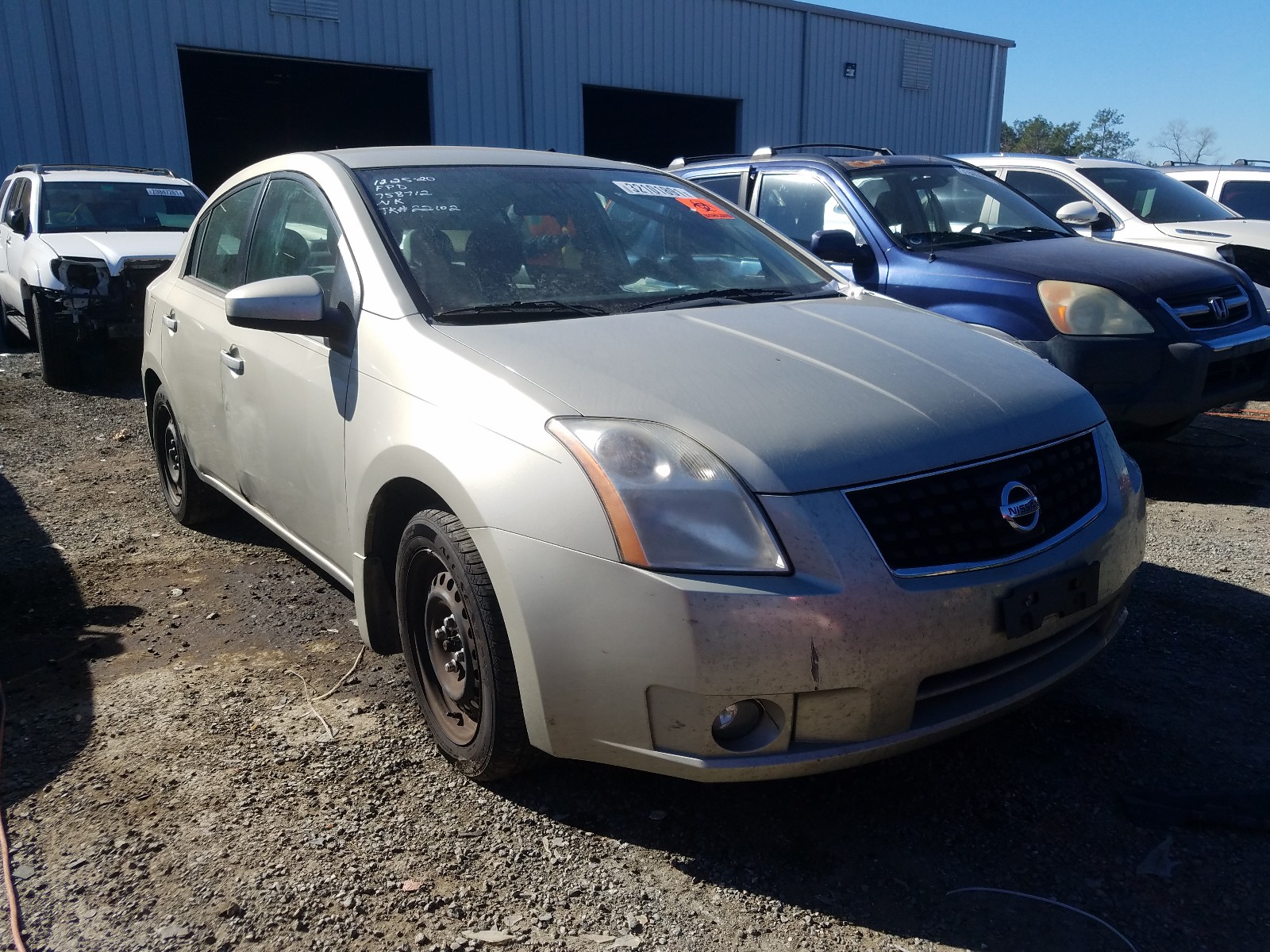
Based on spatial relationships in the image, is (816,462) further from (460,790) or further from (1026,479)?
(460,790)

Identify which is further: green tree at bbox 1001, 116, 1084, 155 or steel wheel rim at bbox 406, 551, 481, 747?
green tree at bbox 1001, 116, 1084, 155

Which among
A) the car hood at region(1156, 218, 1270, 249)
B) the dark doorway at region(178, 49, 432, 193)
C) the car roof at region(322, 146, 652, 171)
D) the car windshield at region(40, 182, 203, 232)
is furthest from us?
the dark doorway at region(178, 49, 432, 193)

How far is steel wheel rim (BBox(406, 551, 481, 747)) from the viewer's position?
2.53m

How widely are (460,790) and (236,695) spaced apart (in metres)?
0.97

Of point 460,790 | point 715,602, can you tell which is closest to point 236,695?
point 460,790

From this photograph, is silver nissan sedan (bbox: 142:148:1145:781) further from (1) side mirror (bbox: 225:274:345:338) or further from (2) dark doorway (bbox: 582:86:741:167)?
(2) dark doorway (bbox: 582:86:741:167)

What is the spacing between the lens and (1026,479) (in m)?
2.40

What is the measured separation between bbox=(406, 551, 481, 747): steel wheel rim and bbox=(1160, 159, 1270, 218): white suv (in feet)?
30.5

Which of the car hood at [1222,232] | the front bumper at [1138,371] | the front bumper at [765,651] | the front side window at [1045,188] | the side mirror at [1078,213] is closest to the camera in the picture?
the front bumper at [765,651]

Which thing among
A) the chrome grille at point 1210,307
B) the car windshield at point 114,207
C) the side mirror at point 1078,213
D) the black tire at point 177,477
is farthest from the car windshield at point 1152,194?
the car windshield at point 114,207

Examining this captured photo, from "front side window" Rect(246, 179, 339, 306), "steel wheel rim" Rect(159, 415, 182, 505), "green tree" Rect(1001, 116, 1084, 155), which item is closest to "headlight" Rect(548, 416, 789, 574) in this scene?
"front side window" Rect(246, 179, 339, 306)

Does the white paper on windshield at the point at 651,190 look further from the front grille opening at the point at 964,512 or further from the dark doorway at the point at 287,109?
the dark doorway at the point at 287,109

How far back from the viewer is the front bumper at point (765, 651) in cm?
206

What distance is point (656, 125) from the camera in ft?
72.3
